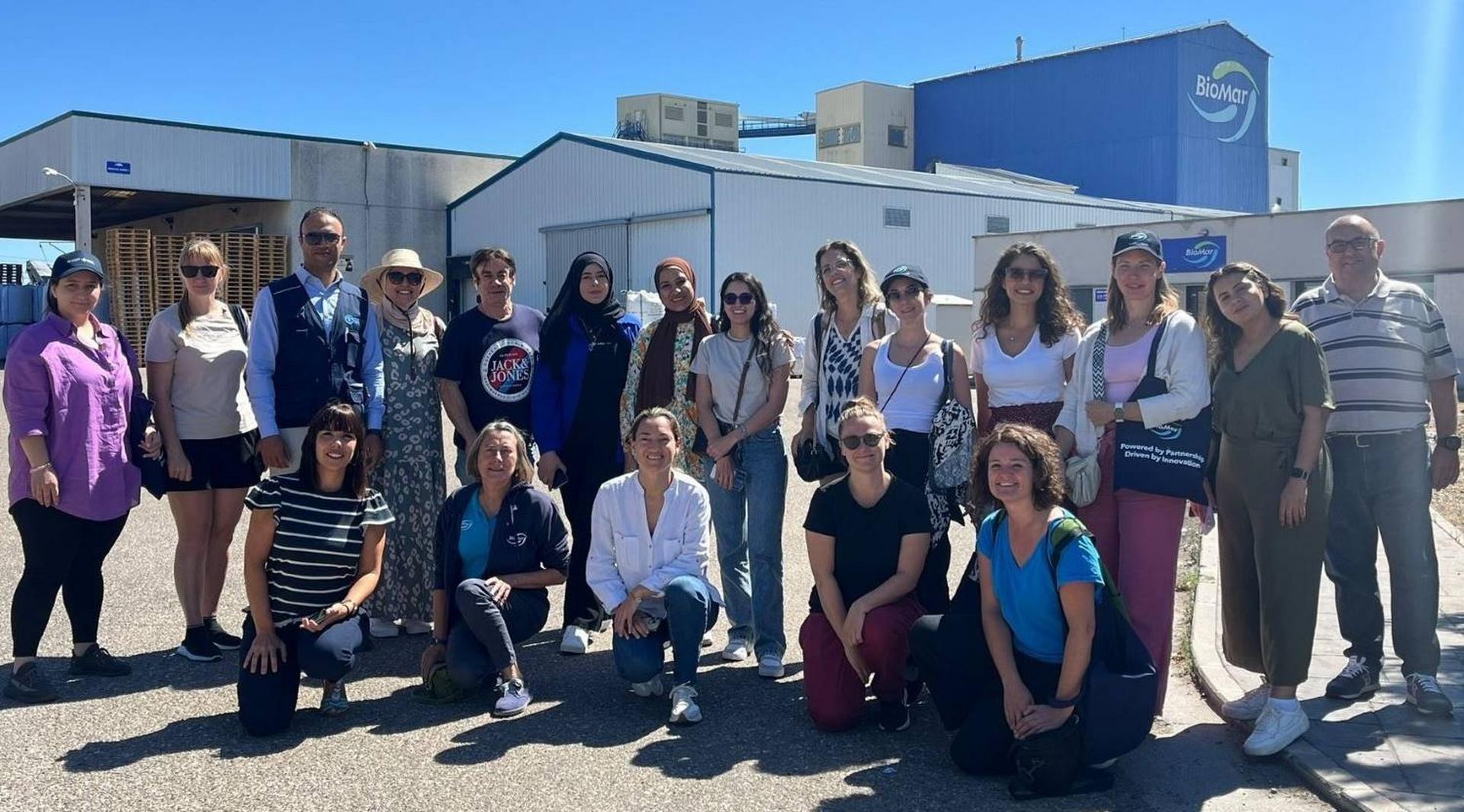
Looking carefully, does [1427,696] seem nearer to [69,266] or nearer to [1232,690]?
[1232,690]

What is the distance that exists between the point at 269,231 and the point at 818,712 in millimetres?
31338

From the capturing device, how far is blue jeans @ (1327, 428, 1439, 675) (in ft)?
15.7

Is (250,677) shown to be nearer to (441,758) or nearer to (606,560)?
(441,758)

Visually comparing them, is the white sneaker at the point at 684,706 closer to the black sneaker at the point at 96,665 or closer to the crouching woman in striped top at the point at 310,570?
the crouching woman in striped top at the point at 310,570

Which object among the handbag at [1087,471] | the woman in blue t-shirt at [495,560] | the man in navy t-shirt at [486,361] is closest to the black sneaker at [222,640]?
the woman in blue t-shirt at [495,560]

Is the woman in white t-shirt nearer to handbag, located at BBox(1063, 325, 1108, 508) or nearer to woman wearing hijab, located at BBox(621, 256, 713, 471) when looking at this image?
woman wearing hijab, located at BBox(621, 256, 713, 471)

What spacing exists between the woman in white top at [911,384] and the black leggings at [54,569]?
11.4 ft

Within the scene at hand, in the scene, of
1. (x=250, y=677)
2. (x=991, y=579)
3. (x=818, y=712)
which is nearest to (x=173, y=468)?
(x=250, y=677)

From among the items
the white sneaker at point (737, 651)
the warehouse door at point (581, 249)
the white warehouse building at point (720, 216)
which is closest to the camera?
the white sneaker at point (737, 651)

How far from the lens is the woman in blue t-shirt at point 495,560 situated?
5.03m

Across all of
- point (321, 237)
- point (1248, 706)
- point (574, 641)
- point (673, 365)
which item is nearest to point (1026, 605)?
point (1248, 706)

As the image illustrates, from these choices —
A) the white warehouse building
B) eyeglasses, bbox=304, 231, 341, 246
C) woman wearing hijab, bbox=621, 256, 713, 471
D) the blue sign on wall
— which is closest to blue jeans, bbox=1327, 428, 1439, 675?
woman wearing hijab, bbox=621, 256, 713, 471

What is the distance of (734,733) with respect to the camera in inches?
186

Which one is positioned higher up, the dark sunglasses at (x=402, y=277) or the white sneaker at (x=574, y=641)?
the dark sunglasses at (x=402, y=277)
